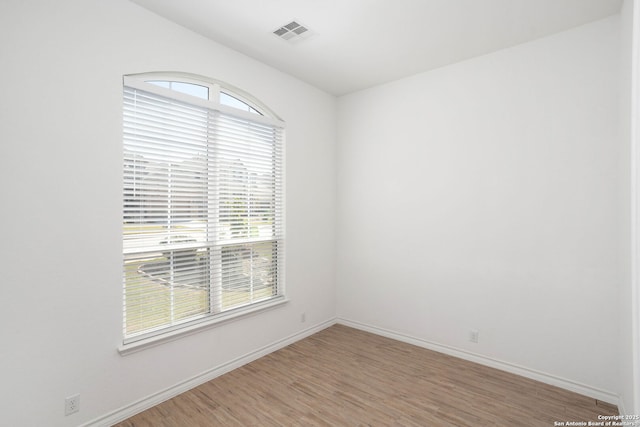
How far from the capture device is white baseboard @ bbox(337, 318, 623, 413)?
258 centimetres

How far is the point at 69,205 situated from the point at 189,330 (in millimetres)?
1336

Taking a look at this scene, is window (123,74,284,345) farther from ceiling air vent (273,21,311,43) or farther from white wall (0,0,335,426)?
ceiling air vent (273,21,311,43)

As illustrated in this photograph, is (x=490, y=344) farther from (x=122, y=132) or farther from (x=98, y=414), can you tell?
(x=122, y=132)

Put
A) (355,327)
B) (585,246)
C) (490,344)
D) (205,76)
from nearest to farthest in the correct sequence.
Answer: (585,246), (205,76), (490,344), (355,327)

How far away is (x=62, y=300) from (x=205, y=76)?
2.07m

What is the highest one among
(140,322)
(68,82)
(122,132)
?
(68,82)

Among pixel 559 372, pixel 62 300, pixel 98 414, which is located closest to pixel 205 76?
pixel 62 300

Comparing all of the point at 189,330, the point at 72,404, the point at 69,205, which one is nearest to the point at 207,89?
the point at 69,205

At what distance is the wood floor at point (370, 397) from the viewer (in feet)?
7.66

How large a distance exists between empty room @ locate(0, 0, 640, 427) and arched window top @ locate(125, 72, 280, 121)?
0.07ft

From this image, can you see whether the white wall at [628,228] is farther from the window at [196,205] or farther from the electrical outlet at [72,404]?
the electrical outlet at [72,404]

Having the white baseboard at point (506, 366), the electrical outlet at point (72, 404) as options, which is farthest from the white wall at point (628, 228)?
the electrical outlet at point (72, 404)

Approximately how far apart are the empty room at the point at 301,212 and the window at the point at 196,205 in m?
0.02

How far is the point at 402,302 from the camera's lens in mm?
3781
